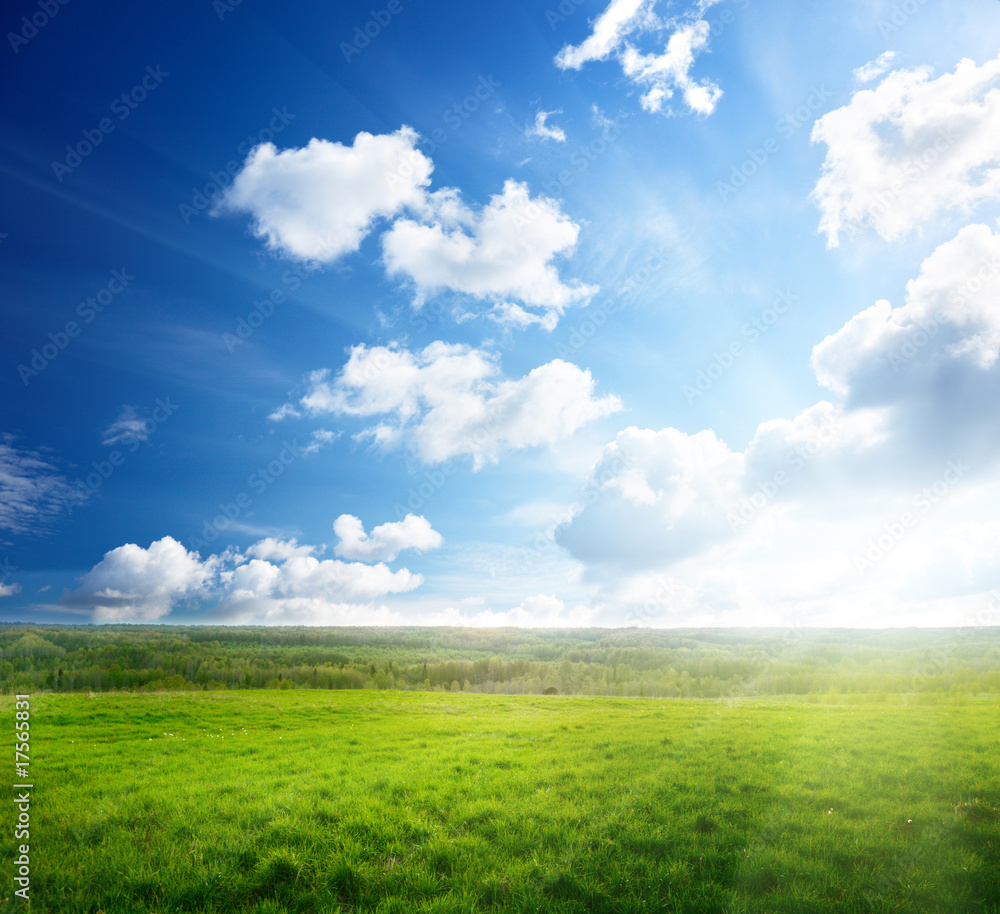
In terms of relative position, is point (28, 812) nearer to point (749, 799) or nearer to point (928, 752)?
point (749, 799)

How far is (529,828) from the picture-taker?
9.92 metres

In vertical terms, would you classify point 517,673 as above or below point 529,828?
below

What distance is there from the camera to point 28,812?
11664mm

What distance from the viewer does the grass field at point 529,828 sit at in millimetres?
7746

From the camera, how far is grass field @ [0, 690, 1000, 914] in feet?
25.4
